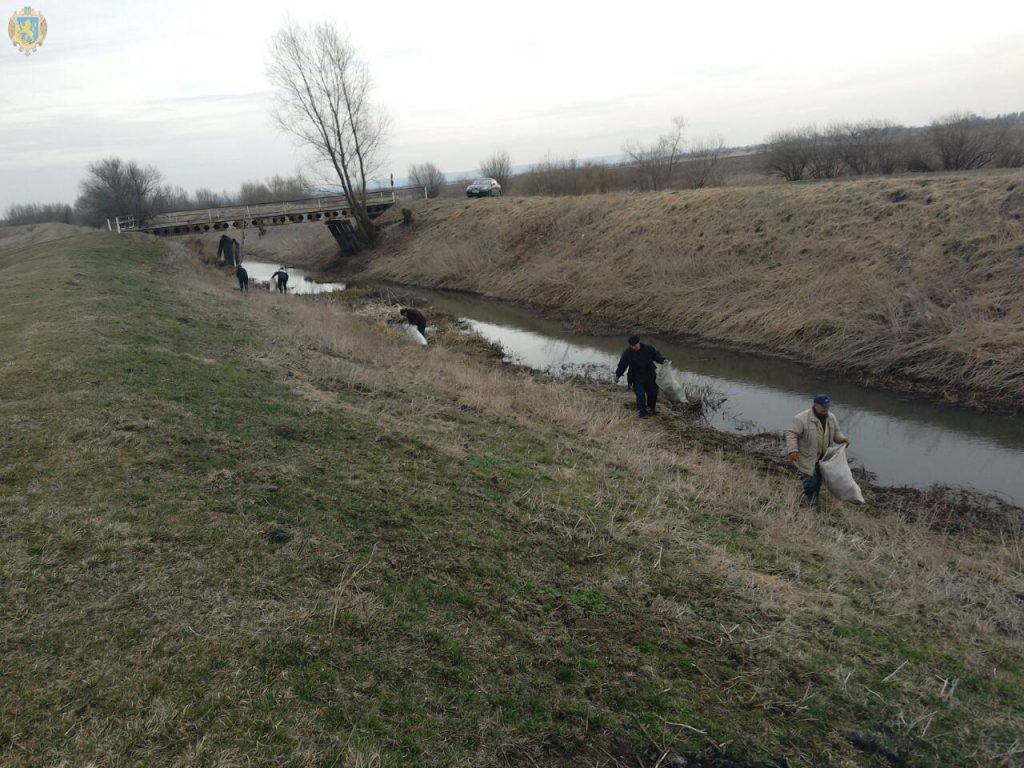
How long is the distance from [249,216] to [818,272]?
33328 mm

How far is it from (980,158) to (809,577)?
28142mm

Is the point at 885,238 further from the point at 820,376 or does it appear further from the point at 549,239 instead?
the point at 549,239

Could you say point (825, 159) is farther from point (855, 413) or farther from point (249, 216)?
point (249, 216)

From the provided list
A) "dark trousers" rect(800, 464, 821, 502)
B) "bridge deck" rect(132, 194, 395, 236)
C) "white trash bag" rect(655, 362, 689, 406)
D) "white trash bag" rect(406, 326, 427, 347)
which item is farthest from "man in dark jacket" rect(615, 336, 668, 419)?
"bridge deck" rect(132, 194, 395, 236)

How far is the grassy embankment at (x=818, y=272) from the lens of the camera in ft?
50.6

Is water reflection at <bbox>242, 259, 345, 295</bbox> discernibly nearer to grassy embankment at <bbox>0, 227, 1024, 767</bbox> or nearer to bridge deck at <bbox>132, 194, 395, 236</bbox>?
bridge deck at <bbox>132, 194, 395, 236</bbox>

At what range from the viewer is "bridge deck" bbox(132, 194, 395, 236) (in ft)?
130

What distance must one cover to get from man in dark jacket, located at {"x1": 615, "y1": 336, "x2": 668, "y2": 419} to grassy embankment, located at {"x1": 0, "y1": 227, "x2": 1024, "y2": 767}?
124 inches

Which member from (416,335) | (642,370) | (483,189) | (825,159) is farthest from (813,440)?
(483,189)

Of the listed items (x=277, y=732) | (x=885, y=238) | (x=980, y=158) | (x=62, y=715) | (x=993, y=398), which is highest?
(x=980, y=158)

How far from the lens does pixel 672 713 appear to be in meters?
4.22

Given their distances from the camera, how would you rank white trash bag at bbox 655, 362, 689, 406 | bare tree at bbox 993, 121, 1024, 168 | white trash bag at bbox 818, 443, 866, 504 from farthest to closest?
1. bare tree at bbox 993, 121, 1024, 168
2. white trash bag at bbox 655, 362, 689, 406
3. white trash bag at bbox 818, 443, 866, 504

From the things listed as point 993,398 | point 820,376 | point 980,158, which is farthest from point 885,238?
point 980,158

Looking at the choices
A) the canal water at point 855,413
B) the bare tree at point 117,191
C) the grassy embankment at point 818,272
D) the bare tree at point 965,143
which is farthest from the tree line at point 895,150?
the bare tree at point 117,191
